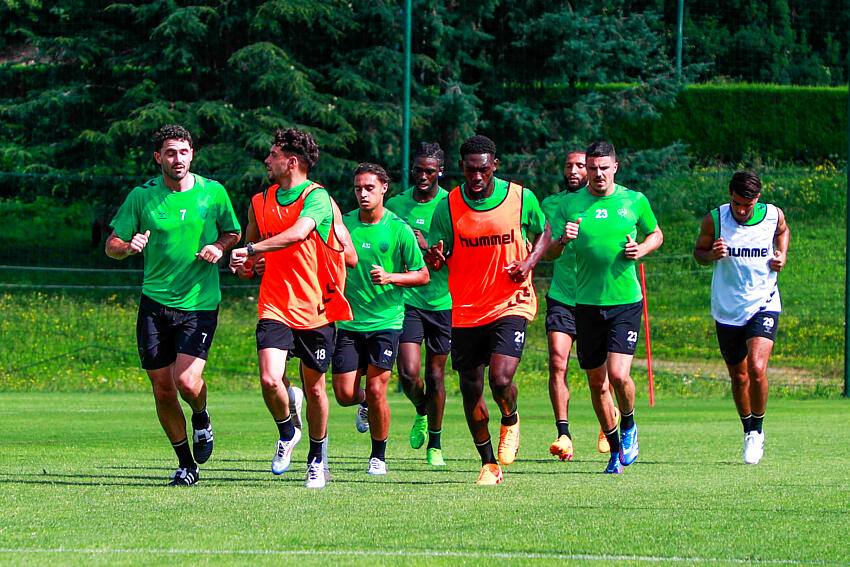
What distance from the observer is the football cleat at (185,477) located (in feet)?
26.6

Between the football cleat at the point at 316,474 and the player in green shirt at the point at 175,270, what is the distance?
730 millimetres

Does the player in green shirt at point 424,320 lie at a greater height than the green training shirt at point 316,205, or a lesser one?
lesser

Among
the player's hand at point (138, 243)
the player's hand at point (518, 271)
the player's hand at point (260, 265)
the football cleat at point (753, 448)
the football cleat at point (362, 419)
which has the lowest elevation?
the football cleat at point (362, 419)

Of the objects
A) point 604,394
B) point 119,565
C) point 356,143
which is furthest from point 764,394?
point 356,143

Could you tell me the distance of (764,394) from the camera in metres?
9.99

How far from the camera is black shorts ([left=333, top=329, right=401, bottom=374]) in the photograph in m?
9.06

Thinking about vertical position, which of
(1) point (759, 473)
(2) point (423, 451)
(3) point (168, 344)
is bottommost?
(2) point (423, 451)

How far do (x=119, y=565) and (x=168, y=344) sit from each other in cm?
331

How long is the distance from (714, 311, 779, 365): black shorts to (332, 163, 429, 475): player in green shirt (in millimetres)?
2473

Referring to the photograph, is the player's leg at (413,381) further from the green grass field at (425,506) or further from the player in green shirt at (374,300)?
the player in green shirt at (374,300)

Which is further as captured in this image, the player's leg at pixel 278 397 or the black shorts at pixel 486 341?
the black shorts at pixel 486 341

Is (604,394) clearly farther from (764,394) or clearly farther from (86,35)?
(86,35)

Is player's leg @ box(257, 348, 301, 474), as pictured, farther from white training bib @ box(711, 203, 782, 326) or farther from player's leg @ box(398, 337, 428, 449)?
white training bib @ box(711, 203, 782, 326)

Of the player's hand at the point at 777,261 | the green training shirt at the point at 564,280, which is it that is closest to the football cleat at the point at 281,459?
the green training shirt at the point at 564,280
